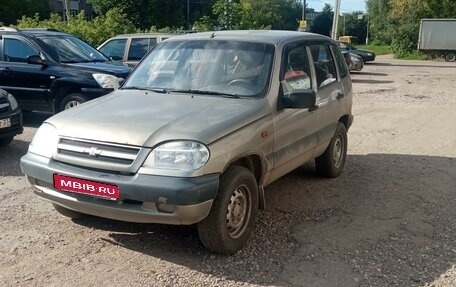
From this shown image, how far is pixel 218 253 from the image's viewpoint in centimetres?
411

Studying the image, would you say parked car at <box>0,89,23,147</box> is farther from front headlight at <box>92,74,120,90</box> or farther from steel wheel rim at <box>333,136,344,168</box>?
steel wheel rim at <box>333,136,344,168</box>

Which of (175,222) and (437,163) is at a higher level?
(175,222)

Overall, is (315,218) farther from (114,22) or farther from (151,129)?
(114,22)

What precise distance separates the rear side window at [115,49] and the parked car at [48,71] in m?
2.55

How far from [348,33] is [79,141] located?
275 ft

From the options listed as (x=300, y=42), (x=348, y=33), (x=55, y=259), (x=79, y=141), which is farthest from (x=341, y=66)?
(x=348, y=33)

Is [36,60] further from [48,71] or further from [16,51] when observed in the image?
[16,51]

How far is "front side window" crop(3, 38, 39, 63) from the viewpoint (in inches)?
375

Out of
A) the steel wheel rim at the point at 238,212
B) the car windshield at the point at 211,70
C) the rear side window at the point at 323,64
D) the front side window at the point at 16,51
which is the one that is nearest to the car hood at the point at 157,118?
the car windshield at the point at 211,70

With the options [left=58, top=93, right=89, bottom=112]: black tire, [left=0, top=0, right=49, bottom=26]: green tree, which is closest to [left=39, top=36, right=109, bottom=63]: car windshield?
[left=58, top=93, right=89, bottom=112]: black tire

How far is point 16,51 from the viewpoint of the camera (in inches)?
380

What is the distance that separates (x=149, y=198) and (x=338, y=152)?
11.5ft

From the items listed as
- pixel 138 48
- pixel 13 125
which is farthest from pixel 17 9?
pixel 13 125

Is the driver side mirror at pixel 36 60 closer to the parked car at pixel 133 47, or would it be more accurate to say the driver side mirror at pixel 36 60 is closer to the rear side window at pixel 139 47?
the parked car at pixel 133 47
